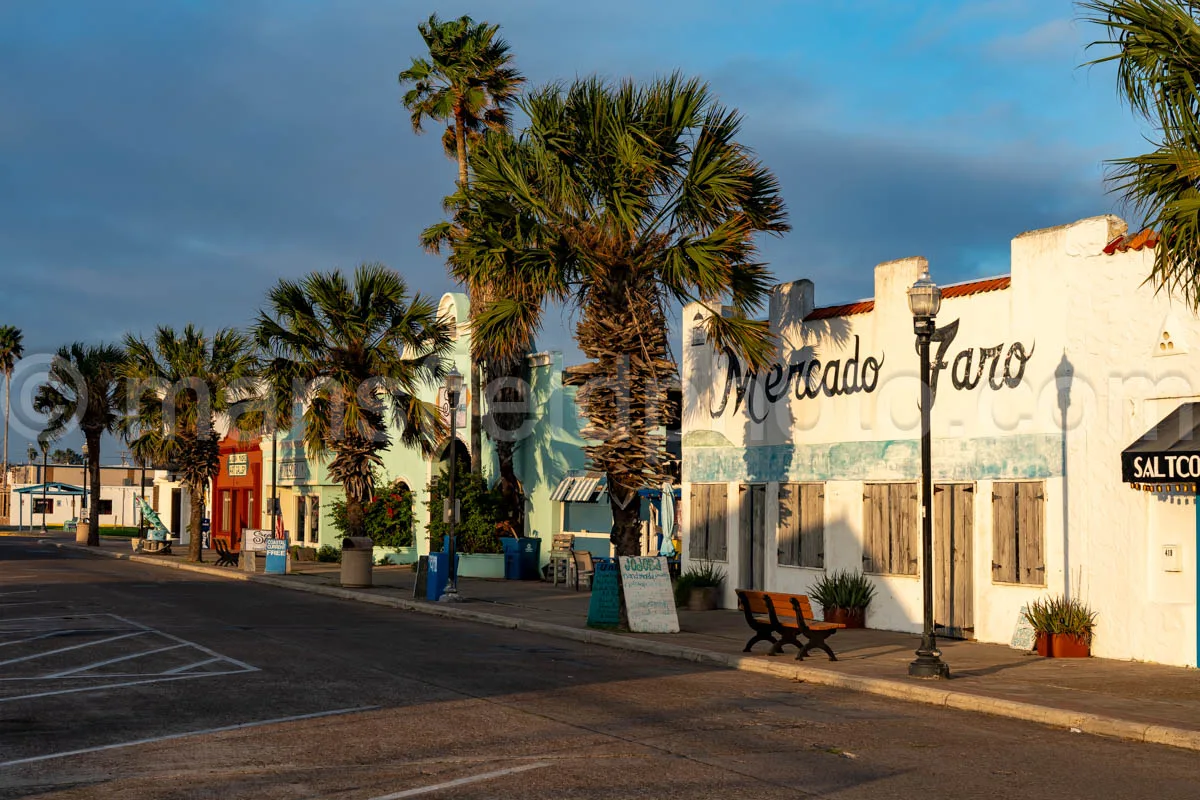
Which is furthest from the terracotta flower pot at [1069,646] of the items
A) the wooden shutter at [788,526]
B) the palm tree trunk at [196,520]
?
the palm tree trunk at [196,520]

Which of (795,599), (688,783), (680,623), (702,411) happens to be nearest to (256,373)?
(702,411)

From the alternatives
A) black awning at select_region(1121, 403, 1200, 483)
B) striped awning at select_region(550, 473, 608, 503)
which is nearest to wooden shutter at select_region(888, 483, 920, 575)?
black awning at select_region(1121, 403, 1200, 483)

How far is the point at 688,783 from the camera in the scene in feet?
28.2

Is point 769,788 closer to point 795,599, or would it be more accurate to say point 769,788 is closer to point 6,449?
point 795,599

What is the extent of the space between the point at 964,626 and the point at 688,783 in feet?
36.3

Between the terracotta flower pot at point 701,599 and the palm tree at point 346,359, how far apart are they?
10329mm

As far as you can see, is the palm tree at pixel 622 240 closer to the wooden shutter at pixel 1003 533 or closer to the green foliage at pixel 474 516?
the wooden shutter at pixel 1003 533

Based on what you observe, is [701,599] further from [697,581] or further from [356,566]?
[356,566]

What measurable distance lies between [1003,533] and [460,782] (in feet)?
38.6

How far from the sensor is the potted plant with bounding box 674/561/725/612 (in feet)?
77.6

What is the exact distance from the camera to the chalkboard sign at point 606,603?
19906mm

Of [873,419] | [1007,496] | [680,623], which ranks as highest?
[873,419]

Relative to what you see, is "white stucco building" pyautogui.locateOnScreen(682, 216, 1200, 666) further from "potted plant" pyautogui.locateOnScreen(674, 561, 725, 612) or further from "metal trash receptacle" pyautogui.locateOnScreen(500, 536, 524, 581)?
"metal trash receptacle" pyautogui.locateOnScreen(500, 536, 524, 581)

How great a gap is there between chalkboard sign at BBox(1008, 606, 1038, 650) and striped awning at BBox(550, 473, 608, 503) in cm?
1371
